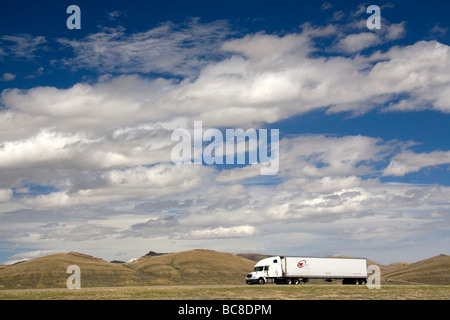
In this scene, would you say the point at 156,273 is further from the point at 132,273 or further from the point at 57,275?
the point at 57,275

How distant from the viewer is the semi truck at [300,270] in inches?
2805

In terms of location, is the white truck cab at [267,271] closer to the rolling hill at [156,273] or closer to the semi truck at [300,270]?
the semi truck at [300,270]

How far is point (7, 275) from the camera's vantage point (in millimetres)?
143500

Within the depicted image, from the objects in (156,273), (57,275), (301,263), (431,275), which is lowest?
(431,275)

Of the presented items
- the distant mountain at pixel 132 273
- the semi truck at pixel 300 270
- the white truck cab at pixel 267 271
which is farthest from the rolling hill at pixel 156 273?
the semi truck at pixel 300 270

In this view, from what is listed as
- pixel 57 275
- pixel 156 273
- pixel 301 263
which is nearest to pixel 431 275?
pixel 156 273

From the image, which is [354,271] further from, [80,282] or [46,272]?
[46,272]

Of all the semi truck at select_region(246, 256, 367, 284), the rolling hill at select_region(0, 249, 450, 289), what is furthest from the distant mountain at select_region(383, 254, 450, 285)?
the semi truck at select_region(246, 256, 367, 284)

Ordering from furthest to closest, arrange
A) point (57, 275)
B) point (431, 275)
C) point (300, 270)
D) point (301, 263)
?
point (431, 275), point (57, 275), point (301, 263), point (300, 270)

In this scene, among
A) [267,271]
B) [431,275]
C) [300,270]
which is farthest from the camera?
[431,275]

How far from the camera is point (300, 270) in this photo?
73125 millimetres
